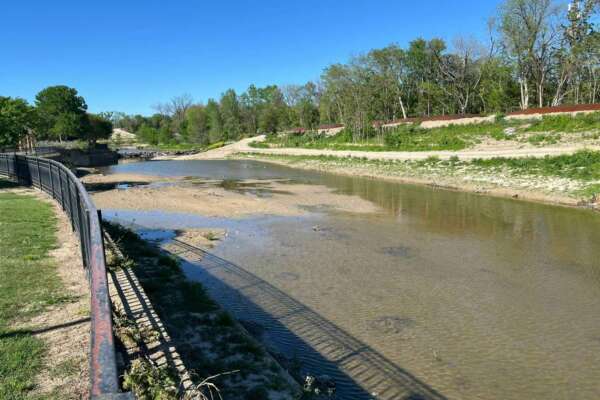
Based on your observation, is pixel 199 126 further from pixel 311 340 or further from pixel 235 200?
pixel 311 340

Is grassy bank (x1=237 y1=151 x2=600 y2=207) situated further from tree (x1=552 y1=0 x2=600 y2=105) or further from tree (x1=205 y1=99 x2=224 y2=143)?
tree (x1=205 y1=99 x2=224 y2=143)

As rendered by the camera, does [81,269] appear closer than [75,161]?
Yes

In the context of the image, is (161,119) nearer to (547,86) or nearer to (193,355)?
(547,86)

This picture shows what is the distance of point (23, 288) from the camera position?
728cm

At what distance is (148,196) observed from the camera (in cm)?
2817

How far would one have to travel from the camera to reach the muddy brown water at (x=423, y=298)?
23.4 feet

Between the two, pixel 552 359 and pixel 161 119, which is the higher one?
pixel 161 119

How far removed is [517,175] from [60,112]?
265ft

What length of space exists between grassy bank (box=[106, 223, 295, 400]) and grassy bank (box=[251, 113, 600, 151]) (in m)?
34.1

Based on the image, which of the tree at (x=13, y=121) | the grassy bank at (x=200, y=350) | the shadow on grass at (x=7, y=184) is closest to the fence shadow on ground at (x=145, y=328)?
the grassy bank at (x=200, y=350)

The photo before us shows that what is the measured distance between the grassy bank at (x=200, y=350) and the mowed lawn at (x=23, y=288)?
105 cm

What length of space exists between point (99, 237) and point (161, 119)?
165 metres

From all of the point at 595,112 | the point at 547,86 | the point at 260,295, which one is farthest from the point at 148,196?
the point at 547,86

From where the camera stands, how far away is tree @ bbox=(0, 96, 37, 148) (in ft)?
108
